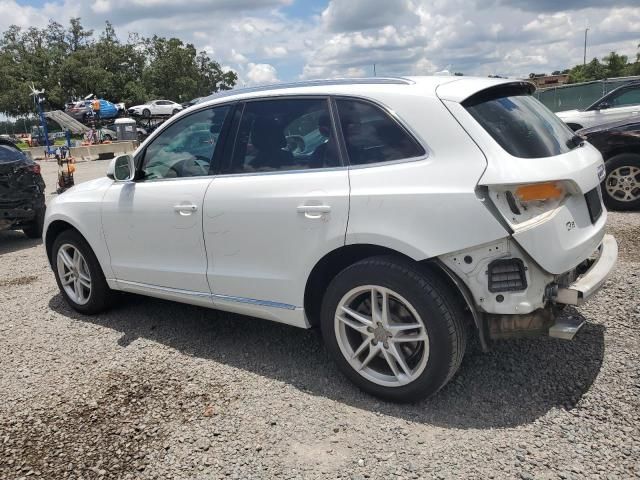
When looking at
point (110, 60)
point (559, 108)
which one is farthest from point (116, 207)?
point (110, 60)

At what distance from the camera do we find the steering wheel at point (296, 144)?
11.1 ft

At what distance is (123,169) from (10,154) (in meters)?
5.16

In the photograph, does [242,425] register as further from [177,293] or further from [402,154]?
[402,154]

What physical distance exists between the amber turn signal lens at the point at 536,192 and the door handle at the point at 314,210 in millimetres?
1044

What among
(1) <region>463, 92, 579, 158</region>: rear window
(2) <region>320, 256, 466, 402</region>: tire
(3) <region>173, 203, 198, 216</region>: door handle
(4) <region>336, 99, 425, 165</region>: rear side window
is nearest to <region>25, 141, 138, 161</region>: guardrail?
(3) <region>173, 203, 198, 216</region>: door handle

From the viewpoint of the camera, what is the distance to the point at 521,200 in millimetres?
2664

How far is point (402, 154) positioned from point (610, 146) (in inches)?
207

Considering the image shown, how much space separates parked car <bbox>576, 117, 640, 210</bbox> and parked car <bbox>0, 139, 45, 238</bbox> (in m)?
7.98

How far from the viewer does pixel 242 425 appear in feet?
10.0

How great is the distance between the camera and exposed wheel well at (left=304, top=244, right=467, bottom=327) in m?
2.89

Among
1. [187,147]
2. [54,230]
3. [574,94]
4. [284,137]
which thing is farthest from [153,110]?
[284,137]

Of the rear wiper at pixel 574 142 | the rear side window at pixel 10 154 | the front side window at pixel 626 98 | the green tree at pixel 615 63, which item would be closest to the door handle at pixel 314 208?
the rear wiper at pixel 574 142

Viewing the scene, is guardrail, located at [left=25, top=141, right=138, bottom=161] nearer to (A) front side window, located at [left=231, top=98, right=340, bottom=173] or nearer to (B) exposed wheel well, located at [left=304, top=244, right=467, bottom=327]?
(A) front side window, located at [left=231, top=98, right=340, bottom=173]

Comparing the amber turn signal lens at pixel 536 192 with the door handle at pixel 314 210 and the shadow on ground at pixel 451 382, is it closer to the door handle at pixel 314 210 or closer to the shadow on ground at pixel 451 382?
the door handle at pixel 314 210
